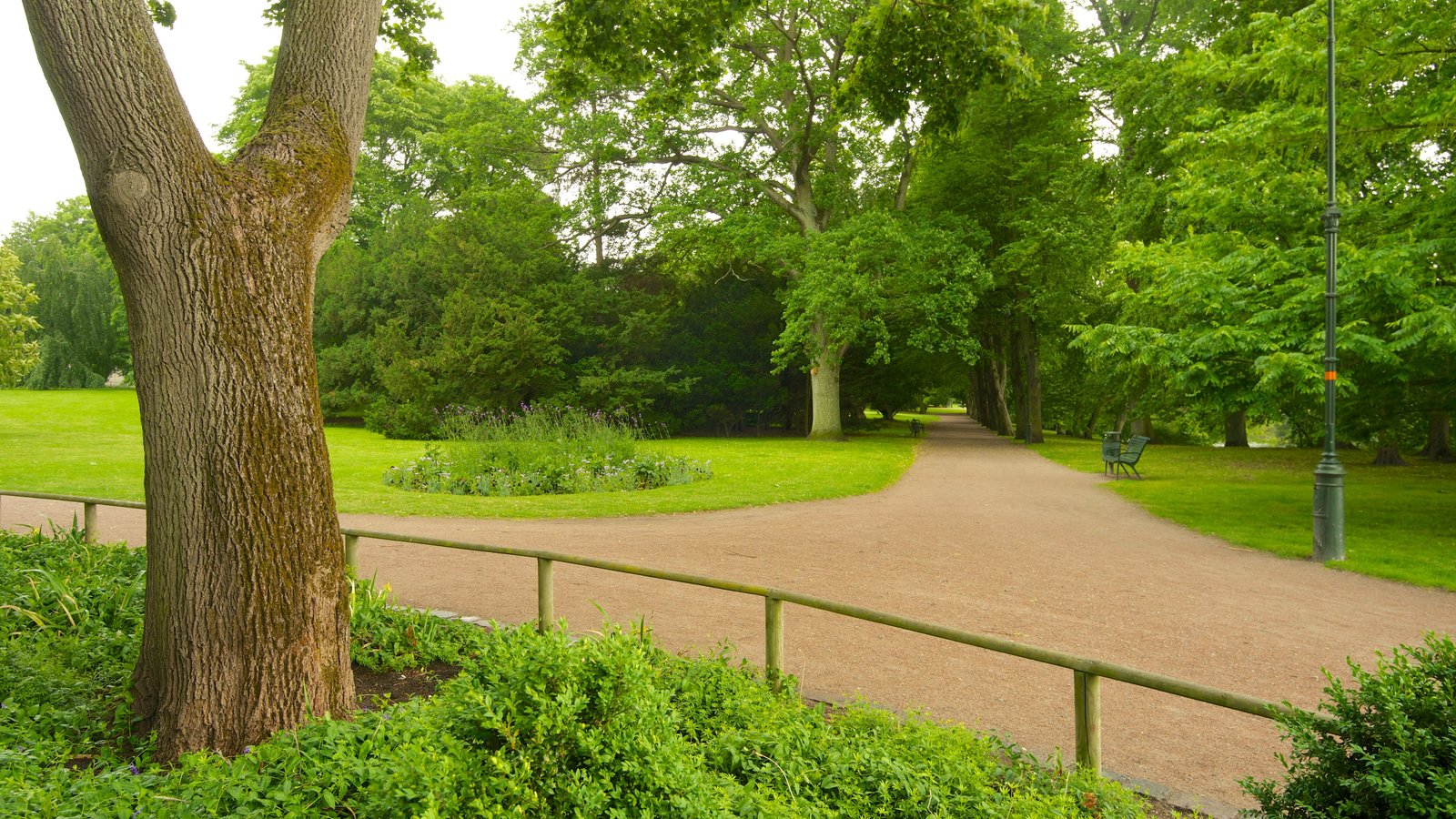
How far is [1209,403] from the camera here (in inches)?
476

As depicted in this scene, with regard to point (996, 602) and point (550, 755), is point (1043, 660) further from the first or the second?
point (996, 602)

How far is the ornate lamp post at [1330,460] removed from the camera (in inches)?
396

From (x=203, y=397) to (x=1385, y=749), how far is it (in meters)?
4.89

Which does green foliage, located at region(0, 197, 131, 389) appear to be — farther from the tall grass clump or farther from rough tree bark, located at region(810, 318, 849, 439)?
the tall grass clump

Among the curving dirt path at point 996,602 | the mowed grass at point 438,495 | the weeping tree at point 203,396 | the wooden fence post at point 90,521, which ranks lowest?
the curving dirt path at point 996,602

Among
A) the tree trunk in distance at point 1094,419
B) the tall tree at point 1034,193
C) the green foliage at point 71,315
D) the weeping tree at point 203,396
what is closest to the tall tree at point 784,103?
the tall tree at point 1034,193

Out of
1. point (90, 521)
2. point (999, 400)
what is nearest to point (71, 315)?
point (90, 521)

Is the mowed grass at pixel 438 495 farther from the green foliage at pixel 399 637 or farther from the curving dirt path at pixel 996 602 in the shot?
the green foliage at pixel 399 637

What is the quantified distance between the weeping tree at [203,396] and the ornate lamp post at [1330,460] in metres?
10.9

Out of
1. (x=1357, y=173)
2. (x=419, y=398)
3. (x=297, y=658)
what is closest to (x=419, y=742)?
(x=297, y=658)

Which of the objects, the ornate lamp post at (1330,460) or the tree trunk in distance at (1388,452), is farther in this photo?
the tree trunk in distance at (1388,452)

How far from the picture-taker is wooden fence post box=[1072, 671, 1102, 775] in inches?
147

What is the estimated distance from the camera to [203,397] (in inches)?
157

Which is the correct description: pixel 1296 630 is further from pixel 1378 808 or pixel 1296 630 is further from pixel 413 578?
pixel 413 578
